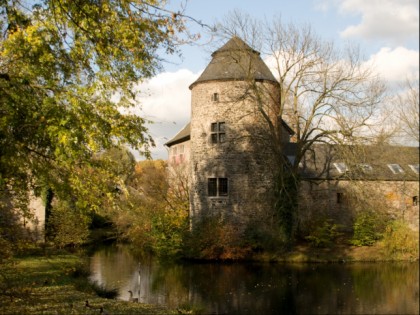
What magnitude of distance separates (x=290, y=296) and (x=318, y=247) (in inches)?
365

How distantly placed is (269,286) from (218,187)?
8470 millimetres

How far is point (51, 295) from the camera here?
10.9 metres

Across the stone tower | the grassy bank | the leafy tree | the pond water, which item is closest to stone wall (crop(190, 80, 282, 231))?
the stone tower

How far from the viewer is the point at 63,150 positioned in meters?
5.38

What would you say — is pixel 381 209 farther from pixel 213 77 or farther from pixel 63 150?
pixel 63 150

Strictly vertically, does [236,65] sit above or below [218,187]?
above

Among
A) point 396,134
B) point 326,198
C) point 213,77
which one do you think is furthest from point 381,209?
point 213,77

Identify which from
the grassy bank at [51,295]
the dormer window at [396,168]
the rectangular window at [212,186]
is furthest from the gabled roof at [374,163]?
the grassy bank at [51,295]

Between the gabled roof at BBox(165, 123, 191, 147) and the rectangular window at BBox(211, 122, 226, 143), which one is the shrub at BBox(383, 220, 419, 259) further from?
the gabled roof at BBox(165, 123, 191, 147)

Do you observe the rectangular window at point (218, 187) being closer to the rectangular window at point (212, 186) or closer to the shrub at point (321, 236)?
the rectangular window at point (212, 186)

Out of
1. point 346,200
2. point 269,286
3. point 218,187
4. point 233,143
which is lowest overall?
point 269,286

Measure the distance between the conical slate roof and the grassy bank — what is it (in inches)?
484

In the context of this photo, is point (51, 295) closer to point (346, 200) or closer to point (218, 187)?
point (218, 187)

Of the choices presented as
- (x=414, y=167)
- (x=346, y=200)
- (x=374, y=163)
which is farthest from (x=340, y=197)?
(x=414, y=167)
